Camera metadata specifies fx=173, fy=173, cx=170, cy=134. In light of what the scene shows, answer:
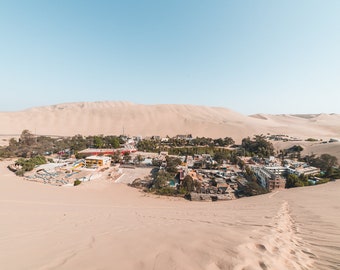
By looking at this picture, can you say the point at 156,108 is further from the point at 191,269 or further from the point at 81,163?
the point at 191,269

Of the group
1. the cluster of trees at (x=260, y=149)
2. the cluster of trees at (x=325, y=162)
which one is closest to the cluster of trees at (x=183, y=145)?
the cluster of trees at (x=260, y=149)

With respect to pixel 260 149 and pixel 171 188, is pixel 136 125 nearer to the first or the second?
pixel 260 149

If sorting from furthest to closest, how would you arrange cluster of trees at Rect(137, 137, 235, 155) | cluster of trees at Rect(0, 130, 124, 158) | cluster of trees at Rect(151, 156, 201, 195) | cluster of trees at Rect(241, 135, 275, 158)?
1. cluster of trees at Rect(137, 137, 235, 155)
2. cluster of trees at Rect(241, 135, 275, 158)
3. cluster of trees at Rect(0, 130, 124, 158)
4. cluster of trees at Rect(151, 156, 201, 195)

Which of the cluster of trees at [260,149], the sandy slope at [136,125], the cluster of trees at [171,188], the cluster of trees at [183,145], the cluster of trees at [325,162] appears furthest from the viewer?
the sandy slope at [136,125]

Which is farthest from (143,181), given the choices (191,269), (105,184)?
(191,269)

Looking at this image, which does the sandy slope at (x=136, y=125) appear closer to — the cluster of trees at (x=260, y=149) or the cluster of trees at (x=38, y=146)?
the cluster of trees at (x=260, y=149)

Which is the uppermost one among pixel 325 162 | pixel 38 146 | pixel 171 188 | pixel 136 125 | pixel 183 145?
pixel 136 125

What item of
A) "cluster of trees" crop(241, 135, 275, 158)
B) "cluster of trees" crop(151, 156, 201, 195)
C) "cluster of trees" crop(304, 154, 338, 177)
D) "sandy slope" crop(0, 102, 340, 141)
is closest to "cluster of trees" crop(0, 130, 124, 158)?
"sandy slope" crop(0, 102, 340, 141)

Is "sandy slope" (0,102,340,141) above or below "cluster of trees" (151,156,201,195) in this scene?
above

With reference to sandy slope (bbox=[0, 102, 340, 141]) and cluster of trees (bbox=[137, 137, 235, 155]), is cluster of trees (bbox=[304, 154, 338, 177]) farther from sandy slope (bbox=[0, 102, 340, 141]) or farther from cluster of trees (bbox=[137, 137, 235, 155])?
sandy slope (bbox=[0, 102, 340, 141])

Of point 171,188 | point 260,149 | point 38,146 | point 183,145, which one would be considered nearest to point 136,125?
point 183,145

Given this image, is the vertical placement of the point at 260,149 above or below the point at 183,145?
above
